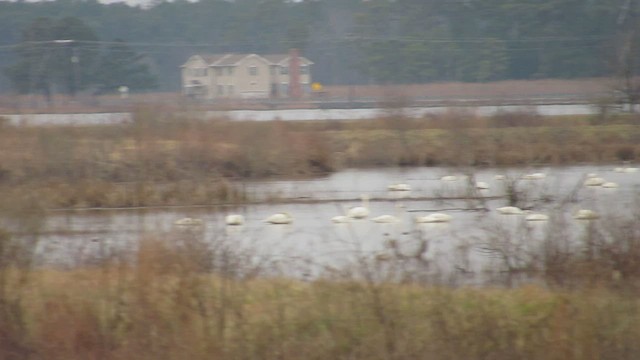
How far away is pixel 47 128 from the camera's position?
24359 millimetres

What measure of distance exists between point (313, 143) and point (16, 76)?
2279cm

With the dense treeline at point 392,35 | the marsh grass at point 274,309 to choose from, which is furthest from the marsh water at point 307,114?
the marsh grass at point 274,309

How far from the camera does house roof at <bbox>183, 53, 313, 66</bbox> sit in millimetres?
49438

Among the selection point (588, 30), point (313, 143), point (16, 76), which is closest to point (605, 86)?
point (313, 143)

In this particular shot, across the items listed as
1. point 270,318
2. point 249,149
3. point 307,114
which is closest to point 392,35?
point 307,114

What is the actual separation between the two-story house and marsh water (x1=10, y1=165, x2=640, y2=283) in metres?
22.9

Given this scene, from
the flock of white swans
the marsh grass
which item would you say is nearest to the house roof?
the flock of white swans

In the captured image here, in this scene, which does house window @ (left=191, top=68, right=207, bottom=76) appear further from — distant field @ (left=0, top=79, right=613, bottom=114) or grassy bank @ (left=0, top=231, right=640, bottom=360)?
grassy bank @ (left=0, top=231, right=640, bottom=360)

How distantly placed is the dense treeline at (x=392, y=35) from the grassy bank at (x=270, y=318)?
131 ft

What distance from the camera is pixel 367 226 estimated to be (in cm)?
1461

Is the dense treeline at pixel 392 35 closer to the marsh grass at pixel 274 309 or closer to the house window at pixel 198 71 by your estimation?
the house window at pixel 198 71

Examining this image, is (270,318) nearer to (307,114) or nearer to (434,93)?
(307,114)

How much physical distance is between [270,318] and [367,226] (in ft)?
23.6

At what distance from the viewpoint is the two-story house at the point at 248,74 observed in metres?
48.5
